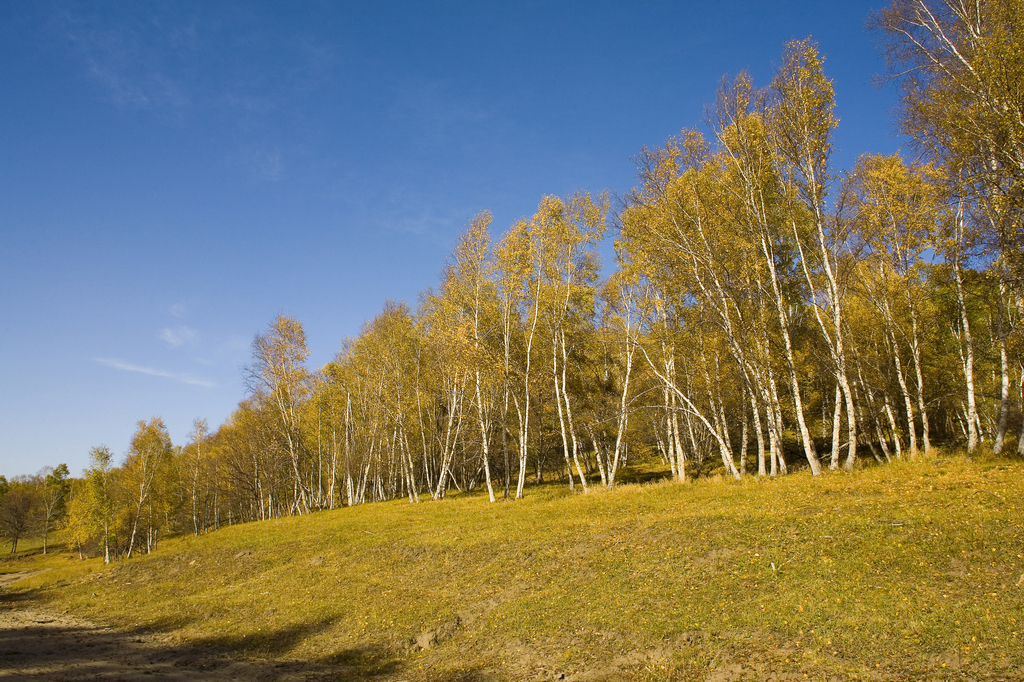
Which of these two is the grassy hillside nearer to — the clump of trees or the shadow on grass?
the shadow on grass

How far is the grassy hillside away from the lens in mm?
8320

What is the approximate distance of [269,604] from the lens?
58.6 ft

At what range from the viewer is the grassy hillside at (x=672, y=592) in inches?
328

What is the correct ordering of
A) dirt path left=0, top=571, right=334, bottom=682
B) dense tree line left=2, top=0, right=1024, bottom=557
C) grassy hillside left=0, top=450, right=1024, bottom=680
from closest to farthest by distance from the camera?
grassy hillside left=0, top=450, right=1024, bottom=680, dirt path left=0, top=571, right=334, bottom=682, dense tree line left=2, top=0, right=1024, bottom=557

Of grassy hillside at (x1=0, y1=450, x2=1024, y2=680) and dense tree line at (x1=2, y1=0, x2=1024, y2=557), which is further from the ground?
dense tree line at (x1=2, y1=0, x2=1024, y2=557)

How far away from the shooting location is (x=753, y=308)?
22.7m

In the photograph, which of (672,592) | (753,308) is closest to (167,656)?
(672,592)

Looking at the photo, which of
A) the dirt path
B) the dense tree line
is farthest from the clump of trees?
the dirt path

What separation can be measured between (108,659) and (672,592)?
51.5 feet

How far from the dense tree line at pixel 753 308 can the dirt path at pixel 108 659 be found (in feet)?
51.8

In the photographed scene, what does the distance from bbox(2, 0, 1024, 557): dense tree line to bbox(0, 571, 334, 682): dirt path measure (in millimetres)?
15787

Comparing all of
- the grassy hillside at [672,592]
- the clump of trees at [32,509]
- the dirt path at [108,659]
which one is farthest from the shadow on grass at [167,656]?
the clump of trees at [32,509]

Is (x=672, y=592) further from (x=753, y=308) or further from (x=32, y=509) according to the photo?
(x=32, y=509)

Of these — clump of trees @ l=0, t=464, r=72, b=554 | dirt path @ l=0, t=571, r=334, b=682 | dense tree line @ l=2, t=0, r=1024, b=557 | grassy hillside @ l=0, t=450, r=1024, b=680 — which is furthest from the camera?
clump of trees @ l=0, t=464, r=72, b=554
